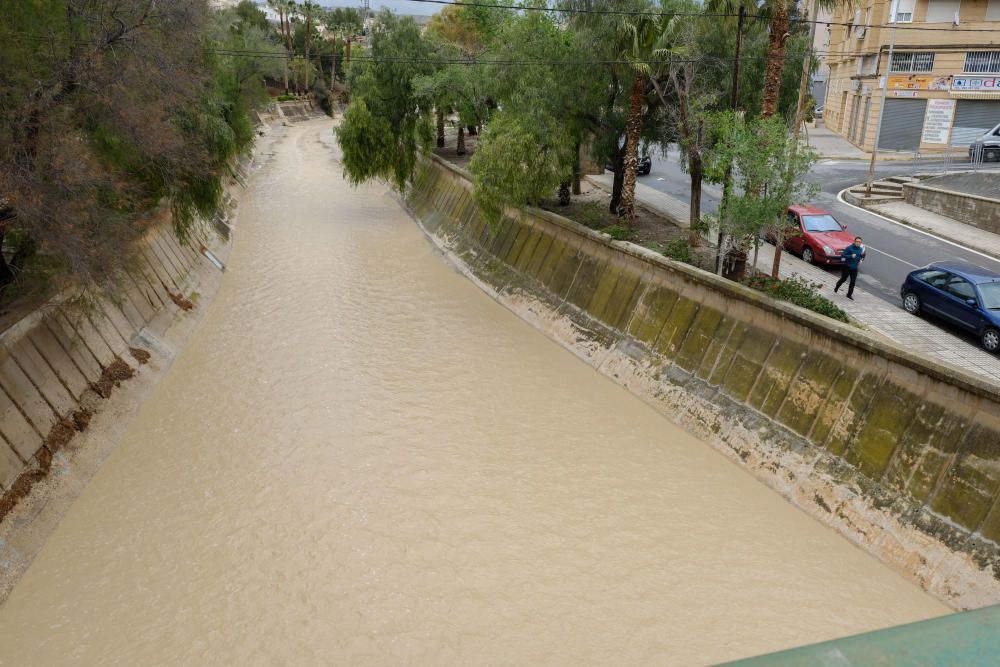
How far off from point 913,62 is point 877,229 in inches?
876

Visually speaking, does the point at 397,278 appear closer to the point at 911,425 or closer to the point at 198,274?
the point at 198,274

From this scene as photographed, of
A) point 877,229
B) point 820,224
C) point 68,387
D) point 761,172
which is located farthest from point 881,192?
point 68,387

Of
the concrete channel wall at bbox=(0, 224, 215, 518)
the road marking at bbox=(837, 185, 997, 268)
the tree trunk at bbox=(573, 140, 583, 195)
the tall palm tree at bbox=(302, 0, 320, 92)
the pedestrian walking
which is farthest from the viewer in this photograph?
the tall palm tree at bbox=(302, 0, 320, 92)

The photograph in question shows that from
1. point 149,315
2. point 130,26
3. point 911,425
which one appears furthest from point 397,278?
point 911,425

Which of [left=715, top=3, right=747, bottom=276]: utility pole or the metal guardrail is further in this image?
[left=715, top=3, right=747, bottom=276]: utility pole

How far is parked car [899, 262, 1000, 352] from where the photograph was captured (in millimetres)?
15094

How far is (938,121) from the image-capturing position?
135ft

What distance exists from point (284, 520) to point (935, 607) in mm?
11013

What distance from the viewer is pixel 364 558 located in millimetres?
12125

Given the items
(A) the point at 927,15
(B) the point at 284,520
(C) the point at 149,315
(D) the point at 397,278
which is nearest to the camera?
(B) the point at 284,520

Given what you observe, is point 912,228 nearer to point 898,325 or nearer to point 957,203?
Answer: point 957,203

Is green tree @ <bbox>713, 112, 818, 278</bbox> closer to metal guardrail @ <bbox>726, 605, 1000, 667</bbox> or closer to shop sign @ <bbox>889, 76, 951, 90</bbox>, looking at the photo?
metal guardrail @ <bbox>726, 605, 1000, 667</bbox>

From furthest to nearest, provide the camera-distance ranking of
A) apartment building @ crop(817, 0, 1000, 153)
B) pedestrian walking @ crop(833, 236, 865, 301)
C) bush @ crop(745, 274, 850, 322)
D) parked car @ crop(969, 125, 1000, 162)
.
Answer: apartment building @ crop(817, 0, 1000, 153) → parked car @ crop(969, 125, 1000, 162) → pedestrian walking @ crop(833, 236, 865, 301) → bush @ crop(745, 274, 850, 322)

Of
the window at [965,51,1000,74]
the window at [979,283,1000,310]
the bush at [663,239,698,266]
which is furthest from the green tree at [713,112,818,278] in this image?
the window at [965,51,1000,74]
